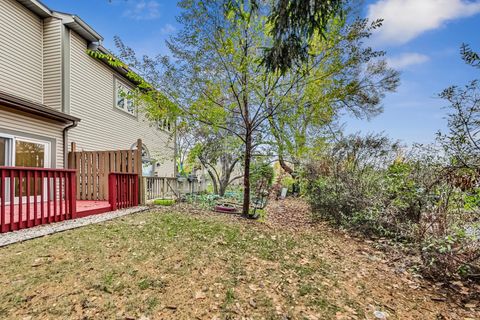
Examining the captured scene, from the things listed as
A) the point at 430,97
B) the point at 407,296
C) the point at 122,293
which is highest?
the point at 430,97

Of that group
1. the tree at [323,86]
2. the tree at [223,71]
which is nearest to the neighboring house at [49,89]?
the tree at [223,71]

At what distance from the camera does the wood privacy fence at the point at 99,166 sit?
26.5 feet

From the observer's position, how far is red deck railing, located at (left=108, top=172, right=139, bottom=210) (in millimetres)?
7012

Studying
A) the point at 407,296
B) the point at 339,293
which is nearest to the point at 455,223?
the point at 407,296

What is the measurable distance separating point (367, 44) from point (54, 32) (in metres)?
9.47

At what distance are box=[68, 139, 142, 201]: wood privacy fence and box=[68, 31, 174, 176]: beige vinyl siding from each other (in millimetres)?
955

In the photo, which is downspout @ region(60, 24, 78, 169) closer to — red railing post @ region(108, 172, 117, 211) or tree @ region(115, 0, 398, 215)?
red railing post @ region(108, 172, 117, 211)

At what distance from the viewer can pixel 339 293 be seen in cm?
291

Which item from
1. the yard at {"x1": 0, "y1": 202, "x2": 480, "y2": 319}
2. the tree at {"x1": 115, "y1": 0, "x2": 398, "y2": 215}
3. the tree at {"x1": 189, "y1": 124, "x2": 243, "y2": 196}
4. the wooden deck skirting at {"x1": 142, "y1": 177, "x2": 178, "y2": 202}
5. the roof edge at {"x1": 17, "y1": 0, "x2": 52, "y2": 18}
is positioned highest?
the roof edge at {"x1": 17, "y1": 0, "x2": 52, "y2": 18}

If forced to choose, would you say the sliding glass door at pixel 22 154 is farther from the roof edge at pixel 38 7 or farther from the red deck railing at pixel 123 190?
the roof edge at pixel 38 7

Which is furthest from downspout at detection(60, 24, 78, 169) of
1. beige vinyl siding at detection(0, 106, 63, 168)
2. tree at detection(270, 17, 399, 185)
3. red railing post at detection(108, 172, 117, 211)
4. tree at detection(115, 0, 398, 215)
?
tree at detection(270, 17, 399, 185)

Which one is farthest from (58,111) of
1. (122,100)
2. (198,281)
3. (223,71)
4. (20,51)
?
(198,281)

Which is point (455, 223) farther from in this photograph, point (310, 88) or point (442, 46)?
point (442, 46)

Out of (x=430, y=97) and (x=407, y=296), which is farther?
(x=430, y=97)
